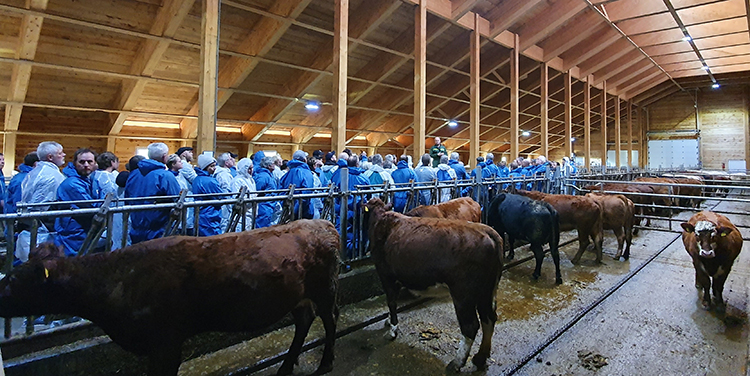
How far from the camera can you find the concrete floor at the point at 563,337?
9.16ft

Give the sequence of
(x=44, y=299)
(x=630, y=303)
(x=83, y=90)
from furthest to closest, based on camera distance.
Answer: (x=83, y=90) < (x=630, y=303) < (x=44, y=299)

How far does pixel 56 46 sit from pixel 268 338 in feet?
28.7

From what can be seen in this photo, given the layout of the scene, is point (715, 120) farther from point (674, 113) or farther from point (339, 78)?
point (339, 78)

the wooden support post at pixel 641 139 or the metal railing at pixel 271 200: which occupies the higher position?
the wooden support post at pixel 641 139

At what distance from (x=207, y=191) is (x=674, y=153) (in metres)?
31.2

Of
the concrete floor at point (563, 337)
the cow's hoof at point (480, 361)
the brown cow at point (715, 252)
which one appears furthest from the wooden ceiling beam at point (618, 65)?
the cow's hoof at point (480, 361)

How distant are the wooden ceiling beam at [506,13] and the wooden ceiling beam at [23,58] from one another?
10176 mm

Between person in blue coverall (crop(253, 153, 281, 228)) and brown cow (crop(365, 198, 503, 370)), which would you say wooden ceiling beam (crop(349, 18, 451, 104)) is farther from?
brown cow (crop(365, 198, 503, 370))

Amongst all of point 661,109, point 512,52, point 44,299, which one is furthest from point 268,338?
point 661,109

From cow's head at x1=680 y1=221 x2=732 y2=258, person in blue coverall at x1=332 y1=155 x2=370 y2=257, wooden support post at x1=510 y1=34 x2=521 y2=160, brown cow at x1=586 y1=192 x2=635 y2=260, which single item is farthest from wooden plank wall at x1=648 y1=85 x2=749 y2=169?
person in blue coverall at x1=332 y1=155 x2=370 y2=257

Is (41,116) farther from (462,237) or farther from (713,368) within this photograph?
(713,368)

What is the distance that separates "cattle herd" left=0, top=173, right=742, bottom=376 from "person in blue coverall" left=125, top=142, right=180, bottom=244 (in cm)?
102

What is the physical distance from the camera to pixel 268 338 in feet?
10.6

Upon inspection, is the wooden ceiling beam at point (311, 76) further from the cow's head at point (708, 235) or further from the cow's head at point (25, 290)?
the cow's head at point (25, 290)
